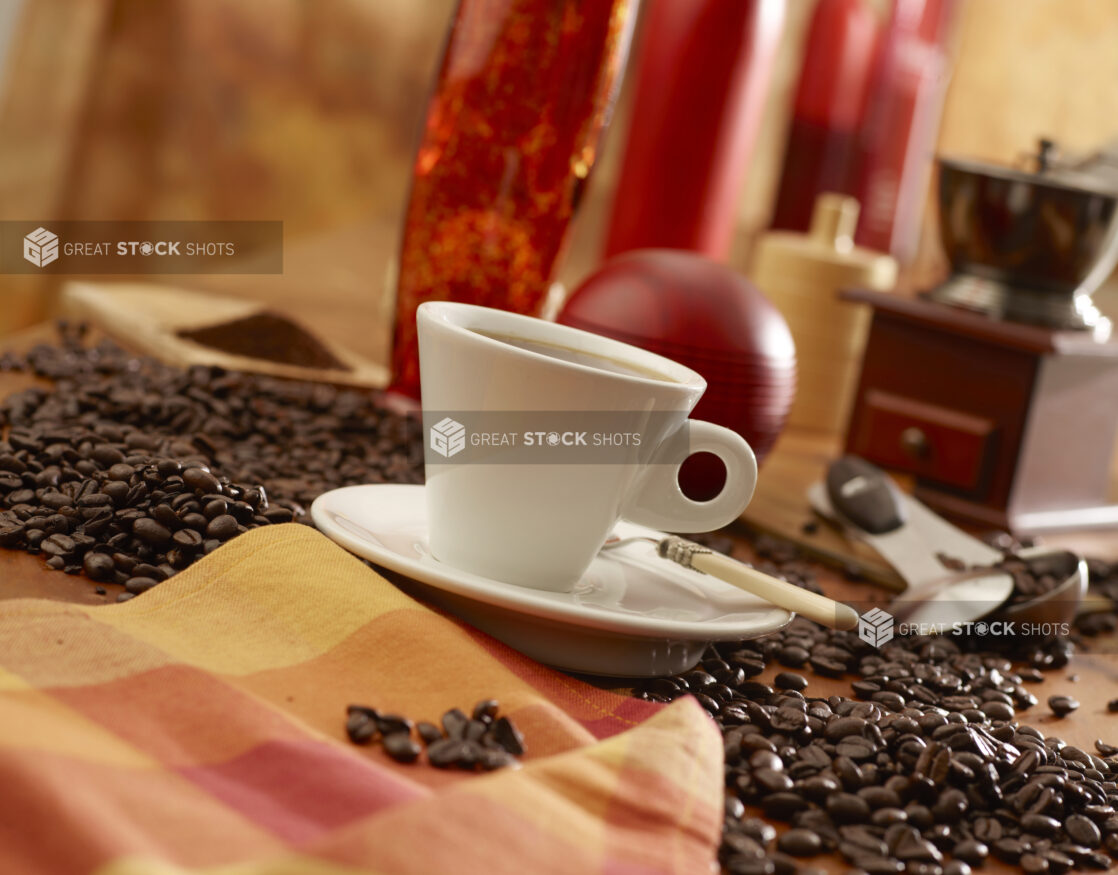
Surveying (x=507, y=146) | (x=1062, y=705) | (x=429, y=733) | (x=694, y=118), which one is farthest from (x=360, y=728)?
(x=694, y=118)

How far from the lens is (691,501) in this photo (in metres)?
0.74

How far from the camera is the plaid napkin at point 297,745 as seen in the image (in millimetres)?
426

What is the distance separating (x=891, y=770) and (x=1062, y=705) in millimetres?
217

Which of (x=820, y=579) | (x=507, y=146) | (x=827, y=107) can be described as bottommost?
(x=820, y=579)

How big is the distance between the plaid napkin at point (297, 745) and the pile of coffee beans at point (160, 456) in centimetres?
6

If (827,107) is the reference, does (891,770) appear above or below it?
below

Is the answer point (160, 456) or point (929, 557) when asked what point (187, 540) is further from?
point (929, 557)

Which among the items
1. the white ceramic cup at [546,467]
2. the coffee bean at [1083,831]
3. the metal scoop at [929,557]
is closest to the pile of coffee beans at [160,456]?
the white ceramic cup at [546,467]

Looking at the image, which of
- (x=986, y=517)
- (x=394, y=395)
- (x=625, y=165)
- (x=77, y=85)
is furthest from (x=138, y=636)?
(x=77, y=85)

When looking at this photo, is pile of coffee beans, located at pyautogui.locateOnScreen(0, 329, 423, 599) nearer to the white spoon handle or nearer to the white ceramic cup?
the white ceramic cup

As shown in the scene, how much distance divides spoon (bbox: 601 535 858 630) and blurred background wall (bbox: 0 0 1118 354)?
144 centimetres

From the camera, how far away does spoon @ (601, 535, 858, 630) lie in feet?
2.23

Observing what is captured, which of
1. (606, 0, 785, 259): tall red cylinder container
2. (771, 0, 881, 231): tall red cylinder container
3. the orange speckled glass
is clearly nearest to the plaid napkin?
the orange speckled glass

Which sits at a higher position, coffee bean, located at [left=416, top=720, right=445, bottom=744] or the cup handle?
the cup handle
